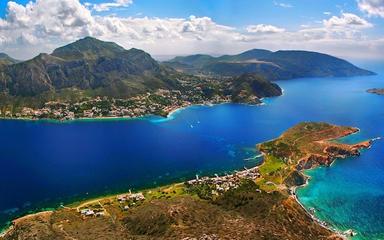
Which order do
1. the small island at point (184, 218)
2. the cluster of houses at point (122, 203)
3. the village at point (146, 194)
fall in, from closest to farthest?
the small island at point (184, 218) → the cluster of houses at point (122, 203) → the village at point (146, 194)

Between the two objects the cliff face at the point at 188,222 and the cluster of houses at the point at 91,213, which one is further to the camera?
the cluster of houses at the point at 91,213

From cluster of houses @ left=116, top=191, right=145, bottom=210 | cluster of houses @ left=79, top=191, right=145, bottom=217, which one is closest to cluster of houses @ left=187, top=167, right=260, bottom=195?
cluster of houses @ left=116, top=191, right=145, bottom=210

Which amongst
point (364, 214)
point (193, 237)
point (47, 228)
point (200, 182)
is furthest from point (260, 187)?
point (47, 228)

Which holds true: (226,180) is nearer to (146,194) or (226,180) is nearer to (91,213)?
(146,194)

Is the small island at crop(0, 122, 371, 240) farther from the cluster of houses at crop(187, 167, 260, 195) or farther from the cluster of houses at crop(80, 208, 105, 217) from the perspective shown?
the cluster of houses at crop(187, 167, 260, 195)

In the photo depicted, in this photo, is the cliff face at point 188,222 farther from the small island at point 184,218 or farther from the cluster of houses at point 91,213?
the cluster of houses at point 91,213

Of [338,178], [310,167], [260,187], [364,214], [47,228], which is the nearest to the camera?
[47,228]

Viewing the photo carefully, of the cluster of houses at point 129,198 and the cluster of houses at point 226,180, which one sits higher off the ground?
the cluster of houses at point 226,180

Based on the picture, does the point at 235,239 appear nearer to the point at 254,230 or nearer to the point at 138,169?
the point at 254,230

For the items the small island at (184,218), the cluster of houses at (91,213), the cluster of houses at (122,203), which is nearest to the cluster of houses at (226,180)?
the small island at (184,218)
